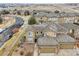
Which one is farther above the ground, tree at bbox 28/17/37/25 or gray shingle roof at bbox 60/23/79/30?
tree at bbox 28/17/37/25

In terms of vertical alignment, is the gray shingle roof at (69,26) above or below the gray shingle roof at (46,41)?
above

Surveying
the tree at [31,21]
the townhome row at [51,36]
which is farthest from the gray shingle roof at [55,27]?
the tree at [31,21]

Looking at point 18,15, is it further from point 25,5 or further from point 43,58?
point 43,58

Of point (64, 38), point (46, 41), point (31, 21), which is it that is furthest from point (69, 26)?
point (31, 21)

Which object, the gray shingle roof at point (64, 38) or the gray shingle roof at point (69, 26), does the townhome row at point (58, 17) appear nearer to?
the gray shingle roof at point (69, 26)

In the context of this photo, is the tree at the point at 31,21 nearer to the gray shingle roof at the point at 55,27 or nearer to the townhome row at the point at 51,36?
the townhome row at the point at 51,36

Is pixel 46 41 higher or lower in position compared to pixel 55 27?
lower

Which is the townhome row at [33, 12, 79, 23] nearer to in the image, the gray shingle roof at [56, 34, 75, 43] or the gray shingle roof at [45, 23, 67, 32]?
the gray shingle roof at [45, 23, 67, 32]

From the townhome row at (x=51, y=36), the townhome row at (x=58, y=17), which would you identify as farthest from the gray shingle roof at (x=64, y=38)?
the townhome row at (x=58, y=17)

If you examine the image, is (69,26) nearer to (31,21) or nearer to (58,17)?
(58,17)

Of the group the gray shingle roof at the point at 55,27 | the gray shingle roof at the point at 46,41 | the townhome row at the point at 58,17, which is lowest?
the gray shingle roof at the point at 46,41

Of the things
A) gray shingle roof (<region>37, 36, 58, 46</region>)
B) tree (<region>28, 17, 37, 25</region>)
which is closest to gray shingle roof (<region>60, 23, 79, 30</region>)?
gray shingle roof (<region>37, 36, 58, 46</region>)
